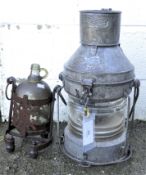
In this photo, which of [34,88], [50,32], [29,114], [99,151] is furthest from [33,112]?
[50,32]

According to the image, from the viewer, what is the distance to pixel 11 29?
10.2 ft

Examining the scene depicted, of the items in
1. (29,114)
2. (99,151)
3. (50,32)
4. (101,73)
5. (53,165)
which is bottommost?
(53,165)

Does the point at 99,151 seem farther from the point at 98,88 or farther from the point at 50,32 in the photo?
the point at 50,32

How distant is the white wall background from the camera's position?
3.04m

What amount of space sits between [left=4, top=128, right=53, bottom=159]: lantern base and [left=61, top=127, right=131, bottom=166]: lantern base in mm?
195

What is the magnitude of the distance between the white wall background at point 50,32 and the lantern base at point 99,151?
2.48 feet

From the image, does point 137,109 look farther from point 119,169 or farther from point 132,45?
point 119,169

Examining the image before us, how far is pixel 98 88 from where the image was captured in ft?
7.80

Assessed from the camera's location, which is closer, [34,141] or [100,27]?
[100,27]

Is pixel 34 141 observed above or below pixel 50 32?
below

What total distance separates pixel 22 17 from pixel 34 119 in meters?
0.92

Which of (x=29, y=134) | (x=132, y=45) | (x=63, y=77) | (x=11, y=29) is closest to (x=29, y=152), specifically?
(x=29, y=134)

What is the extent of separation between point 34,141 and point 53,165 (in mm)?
242

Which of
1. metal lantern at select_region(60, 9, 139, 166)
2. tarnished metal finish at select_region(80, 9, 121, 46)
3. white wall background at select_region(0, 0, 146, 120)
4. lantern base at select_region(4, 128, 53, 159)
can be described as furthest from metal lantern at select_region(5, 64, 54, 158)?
tarnished metal finish at select_region(80, 9, 121, 46)
